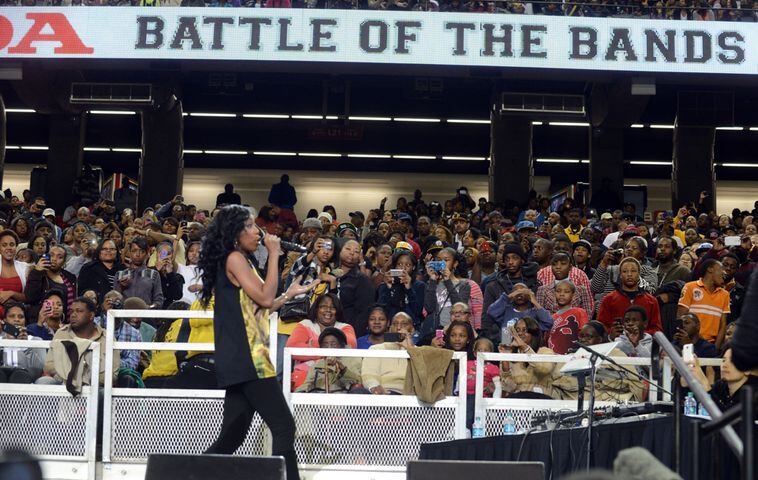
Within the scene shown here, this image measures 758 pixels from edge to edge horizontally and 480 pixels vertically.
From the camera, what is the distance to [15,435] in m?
7.71

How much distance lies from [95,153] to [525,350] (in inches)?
814

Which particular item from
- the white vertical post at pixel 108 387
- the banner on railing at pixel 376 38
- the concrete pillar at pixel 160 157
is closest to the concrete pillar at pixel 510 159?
the banner on railing at pixel 376 38

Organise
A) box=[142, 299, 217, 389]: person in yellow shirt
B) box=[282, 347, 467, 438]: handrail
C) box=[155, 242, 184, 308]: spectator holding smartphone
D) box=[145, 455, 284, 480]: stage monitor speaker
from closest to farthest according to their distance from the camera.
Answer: box=[145, 455, 284, 480]: stage monitor speaker, box=[282, 347, 467, 438]: handrail, box=[142, 299, 217, 389]: person in yellow shirt, box=[155, 242, 184, 308]: spectator holding smartphone

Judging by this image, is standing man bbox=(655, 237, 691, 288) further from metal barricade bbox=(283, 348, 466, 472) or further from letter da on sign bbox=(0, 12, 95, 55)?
letter da on sign bbox=(0, 12, 95, 55)

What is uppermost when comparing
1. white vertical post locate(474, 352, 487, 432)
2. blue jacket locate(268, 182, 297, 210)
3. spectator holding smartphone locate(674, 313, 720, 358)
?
blue jacket locate(268, 182, 297, 210)

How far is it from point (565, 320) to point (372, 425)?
8.86 ft

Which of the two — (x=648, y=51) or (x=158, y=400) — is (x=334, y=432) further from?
(x=648, y=51)

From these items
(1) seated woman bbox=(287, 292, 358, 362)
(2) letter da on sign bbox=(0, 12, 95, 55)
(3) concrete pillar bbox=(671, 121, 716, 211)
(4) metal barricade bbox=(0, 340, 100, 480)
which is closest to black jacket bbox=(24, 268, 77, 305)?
(1) seated woman bbox=(287, 292, 358, 362)

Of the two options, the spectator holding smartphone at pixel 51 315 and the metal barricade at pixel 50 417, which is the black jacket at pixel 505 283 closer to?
the spectator holding smartphone at pixel 51 315

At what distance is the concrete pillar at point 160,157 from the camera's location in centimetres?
2247

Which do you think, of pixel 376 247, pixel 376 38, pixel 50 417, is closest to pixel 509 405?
pixel 50 417

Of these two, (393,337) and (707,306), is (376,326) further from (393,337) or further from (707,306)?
→ (707,306)

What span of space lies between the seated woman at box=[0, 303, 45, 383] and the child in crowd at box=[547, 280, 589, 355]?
4.30 metres

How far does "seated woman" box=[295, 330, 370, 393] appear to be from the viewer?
26.1 feet
